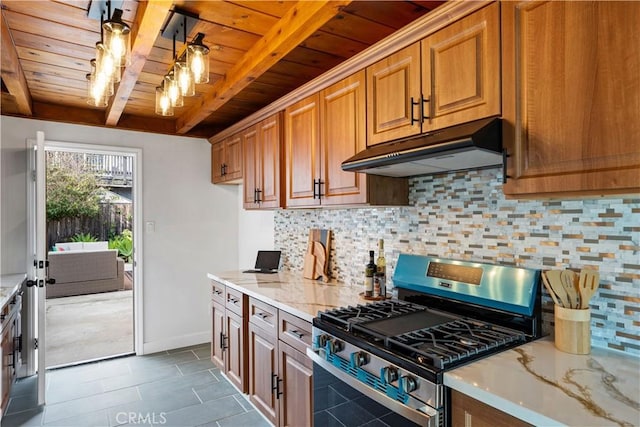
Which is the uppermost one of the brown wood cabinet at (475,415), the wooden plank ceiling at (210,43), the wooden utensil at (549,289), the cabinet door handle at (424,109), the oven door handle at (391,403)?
the wooden plank ceiling at (210,43)

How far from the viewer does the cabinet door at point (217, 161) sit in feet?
12.6

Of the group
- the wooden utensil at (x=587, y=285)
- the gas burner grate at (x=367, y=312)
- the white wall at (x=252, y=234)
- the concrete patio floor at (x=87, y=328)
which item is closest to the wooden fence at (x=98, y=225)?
the concrete patio floor at (x=87, y=328)

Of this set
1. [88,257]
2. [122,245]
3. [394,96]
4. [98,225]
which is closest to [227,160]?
[394,96]

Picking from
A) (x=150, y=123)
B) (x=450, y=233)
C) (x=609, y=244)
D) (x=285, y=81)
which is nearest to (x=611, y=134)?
(x=609, y=244)

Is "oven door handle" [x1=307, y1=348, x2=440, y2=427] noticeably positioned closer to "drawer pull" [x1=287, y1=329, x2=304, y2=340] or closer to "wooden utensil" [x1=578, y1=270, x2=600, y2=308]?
"drawer pull" [x1=287, y1=329, x2=304, y2=340]

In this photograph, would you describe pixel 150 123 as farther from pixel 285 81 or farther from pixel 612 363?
pixel 612 363

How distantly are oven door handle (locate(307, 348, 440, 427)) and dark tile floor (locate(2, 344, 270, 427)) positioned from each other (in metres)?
1.16

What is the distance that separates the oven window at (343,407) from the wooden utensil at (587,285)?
0.74 meters

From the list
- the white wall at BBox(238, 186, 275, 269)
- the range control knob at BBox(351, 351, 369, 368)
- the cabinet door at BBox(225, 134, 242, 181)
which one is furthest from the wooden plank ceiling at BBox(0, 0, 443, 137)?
the range control knob at BBox(351, 351, 369, 368)

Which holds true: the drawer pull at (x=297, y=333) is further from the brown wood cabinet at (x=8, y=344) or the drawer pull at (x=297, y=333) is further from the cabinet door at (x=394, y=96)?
the brown wood cabinet at (x=8, y=344)

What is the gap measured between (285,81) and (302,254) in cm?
141

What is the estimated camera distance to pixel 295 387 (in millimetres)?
2029

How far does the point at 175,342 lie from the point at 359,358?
10.0 feet

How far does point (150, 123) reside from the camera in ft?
12.3
